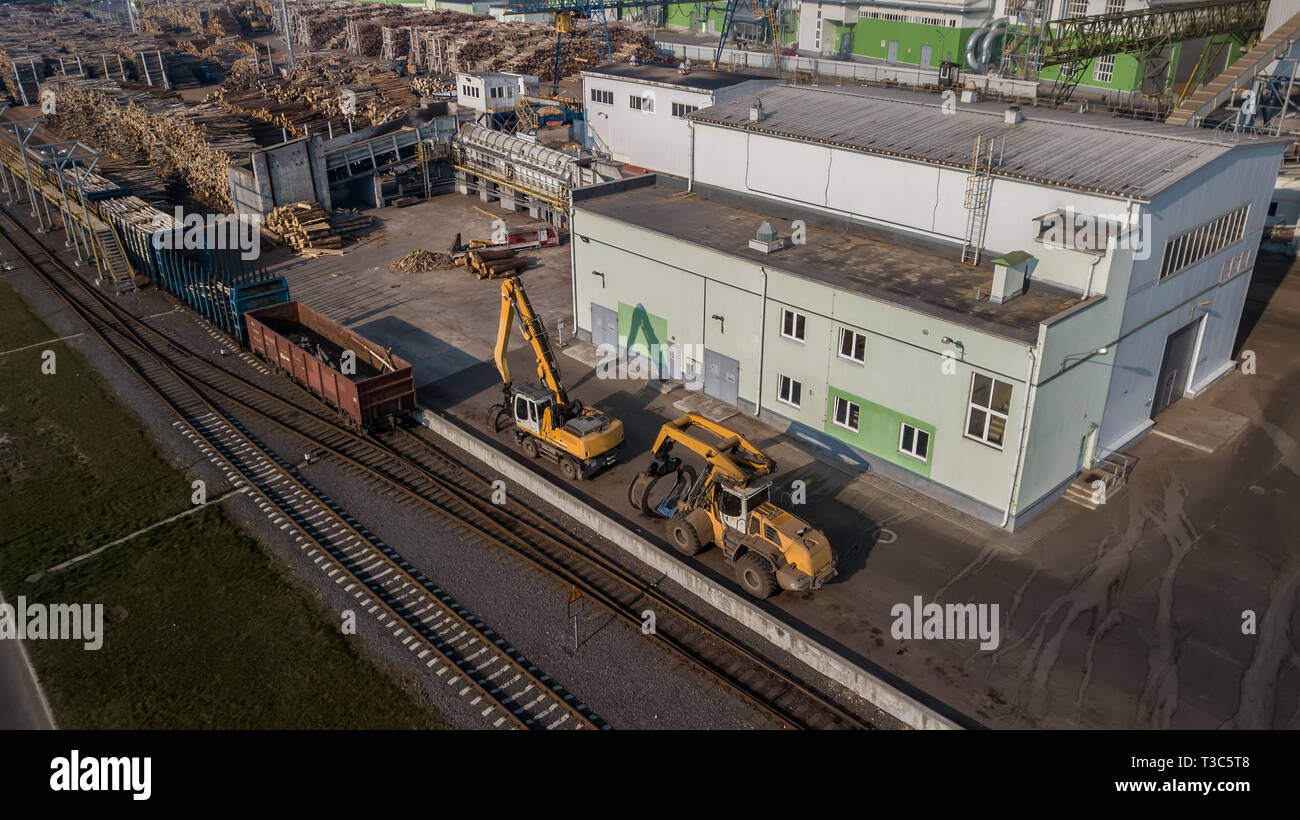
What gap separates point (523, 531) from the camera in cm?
2142

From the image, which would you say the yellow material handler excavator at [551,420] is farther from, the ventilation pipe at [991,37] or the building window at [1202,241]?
the ventilation pipe at [991,37]

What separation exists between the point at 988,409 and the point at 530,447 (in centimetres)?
1196

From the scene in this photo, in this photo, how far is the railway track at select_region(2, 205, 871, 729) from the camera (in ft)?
54.3

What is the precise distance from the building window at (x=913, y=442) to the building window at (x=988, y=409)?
130cm

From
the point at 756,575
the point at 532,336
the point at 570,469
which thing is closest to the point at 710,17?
the point at 532,336

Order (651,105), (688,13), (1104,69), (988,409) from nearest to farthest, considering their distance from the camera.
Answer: (988,409) < (651,105) < (1104,69) < (688,13)

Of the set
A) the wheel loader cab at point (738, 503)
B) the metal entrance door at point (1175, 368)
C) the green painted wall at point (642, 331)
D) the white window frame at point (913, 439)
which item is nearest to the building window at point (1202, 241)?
the metal entrance door at point (1175, 368)

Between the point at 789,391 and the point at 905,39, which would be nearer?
the point at 789,391

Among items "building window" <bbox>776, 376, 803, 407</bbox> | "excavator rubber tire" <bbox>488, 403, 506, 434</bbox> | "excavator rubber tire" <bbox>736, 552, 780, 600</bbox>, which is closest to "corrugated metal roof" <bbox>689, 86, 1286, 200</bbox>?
"building window" <bbox>776, 376, 803, 407</bbox>

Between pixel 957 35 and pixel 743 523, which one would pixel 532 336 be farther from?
pixel 957 35
